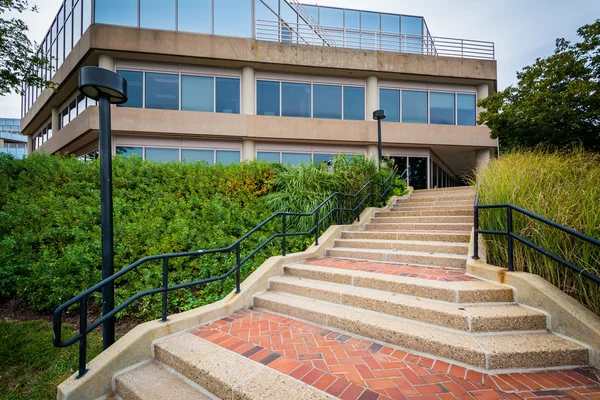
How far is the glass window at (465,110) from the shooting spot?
49.8 feet

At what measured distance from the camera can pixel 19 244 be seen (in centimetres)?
486

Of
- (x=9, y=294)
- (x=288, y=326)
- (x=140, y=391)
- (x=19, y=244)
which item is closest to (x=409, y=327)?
(x=288, y=326)

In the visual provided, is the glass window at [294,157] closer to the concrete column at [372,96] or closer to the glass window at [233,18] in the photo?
the concrete column at [372,96]

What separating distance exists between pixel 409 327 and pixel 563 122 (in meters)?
14.7

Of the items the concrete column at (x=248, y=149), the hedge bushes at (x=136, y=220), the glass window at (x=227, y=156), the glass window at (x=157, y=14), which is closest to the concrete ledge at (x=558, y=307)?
the hedge bushes at (x=136, y=220)

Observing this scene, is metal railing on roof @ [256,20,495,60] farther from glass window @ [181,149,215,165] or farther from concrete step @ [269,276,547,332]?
concrete step @ [269,276,547,332]

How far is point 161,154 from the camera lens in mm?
12945

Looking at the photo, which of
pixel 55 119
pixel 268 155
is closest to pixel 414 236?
pixel 268 155

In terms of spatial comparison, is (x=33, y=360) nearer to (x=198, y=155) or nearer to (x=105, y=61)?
(x=198, y=155)

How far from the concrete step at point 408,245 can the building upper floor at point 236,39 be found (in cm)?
1071

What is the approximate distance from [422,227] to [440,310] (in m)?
3.48

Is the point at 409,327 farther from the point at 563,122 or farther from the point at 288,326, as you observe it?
the point at 563,122

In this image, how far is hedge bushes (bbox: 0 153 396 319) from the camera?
427 cm

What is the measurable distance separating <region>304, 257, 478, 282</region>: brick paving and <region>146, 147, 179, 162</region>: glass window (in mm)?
10320
